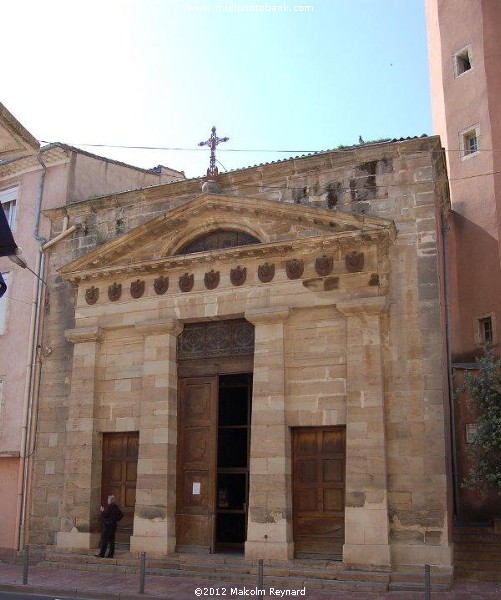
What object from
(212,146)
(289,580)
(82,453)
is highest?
(212,146)

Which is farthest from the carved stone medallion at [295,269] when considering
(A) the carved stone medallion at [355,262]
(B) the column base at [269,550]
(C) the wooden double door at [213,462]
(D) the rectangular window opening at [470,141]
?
(D) the rectangular window opening at [470,141]

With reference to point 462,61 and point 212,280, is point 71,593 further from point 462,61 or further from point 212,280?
point 462,61

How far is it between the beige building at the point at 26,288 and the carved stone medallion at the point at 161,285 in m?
2.71

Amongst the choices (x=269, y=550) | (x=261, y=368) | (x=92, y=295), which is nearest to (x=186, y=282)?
(x=92, y=295)

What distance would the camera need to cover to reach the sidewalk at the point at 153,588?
11.5 metres

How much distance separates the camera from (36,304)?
17.6 m

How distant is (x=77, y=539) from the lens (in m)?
15.2

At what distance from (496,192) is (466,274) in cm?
237

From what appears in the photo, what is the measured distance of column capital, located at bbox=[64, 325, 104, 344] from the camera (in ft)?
53.1

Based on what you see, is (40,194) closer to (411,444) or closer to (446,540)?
(411,444)

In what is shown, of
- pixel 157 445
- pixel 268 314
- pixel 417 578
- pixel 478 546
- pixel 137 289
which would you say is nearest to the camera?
pixel 417 578

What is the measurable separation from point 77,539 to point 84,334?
Answer: 445cm

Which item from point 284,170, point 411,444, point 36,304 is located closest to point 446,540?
point 411,444

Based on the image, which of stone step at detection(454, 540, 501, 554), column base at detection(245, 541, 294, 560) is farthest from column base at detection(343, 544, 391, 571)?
stone step at detection(454, 540, 501, 554)
